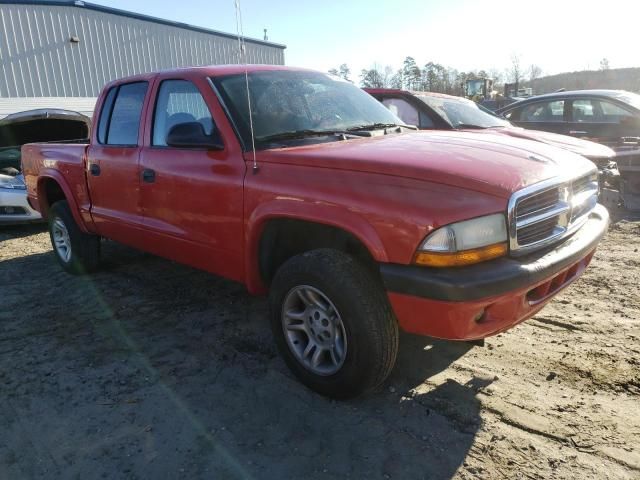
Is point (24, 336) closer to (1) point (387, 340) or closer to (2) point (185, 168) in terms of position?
(2) point (185, 168)

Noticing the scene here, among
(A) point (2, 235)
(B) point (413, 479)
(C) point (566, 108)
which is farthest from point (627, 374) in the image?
(A) point (2, 235)

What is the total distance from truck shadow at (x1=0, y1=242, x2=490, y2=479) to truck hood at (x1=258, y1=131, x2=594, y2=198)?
4.03ft

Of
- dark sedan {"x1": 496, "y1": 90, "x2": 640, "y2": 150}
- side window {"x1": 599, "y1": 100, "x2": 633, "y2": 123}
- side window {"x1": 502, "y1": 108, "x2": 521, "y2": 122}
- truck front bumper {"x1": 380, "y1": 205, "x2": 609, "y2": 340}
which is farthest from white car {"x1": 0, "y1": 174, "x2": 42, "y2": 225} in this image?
side window {"x1": 599, "y1": 100, "x2": 633, "y2": 123}

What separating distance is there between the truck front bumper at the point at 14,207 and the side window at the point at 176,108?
14.5 feet

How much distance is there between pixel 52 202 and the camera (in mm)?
5652

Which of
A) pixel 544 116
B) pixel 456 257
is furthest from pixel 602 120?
pixel 456 257

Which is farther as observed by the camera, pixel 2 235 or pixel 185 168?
pixel 2 235

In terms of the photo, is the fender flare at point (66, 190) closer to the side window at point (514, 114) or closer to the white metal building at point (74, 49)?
the side window at point (514, 114)

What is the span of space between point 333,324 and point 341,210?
656 millimetres

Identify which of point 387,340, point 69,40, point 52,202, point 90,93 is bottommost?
point 387,340

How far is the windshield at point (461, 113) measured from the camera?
261 inches

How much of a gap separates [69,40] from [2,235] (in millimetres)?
8970

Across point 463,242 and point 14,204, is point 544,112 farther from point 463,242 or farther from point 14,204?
point 14,204

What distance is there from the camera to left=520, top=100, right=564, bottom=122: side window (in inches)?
328
